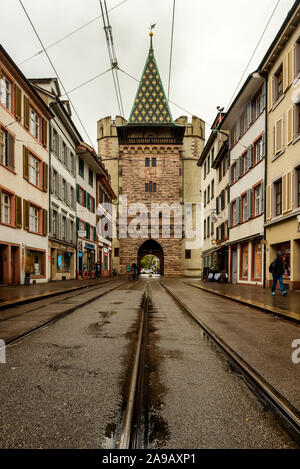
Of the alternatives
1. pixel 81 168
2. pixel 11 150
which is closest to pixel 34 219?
pixel 11 150

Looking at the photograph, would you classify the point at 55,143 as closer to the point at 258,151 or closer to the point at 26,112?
the point at 26,112

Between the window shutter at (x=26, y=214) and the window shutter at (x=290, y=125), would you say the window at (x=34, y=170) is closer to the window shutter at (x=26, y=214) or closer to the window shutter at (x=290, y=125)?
the window shutter at (x=26, y=214)

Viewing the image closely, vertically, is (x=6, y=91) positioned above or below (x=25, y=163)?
above

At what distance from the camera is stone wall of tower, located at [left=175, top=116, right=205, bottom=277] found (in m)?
52.6

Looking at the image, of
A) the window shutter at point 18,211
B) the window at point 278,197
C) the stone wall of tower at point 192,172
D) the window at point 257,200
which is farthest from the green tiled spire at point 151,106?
the window at point 278,197

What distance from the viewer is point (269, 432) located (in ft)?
8.42

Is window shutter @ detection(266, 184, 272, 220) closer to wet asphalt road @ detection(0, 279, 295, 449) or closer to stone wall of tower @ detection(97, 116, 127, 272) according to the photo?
wet asphalt road @ detection(0, 279, 295, 449)

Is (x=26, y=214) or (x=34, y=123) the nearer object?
(x=26, y=214)

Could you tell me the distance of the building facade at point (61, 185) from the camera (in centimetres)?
2572

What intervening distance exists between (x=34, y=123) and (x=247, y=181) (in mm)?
13095

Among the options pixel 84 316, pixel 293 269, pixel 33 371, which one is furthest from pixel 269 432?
pixel 293 269

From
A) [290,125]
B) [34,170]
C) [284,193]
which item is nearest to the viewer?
[290,125]

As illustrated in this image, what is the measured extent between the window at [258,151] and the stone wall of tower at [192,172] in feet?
99.5

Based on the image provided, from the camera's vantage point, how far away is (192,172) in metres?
54.0
